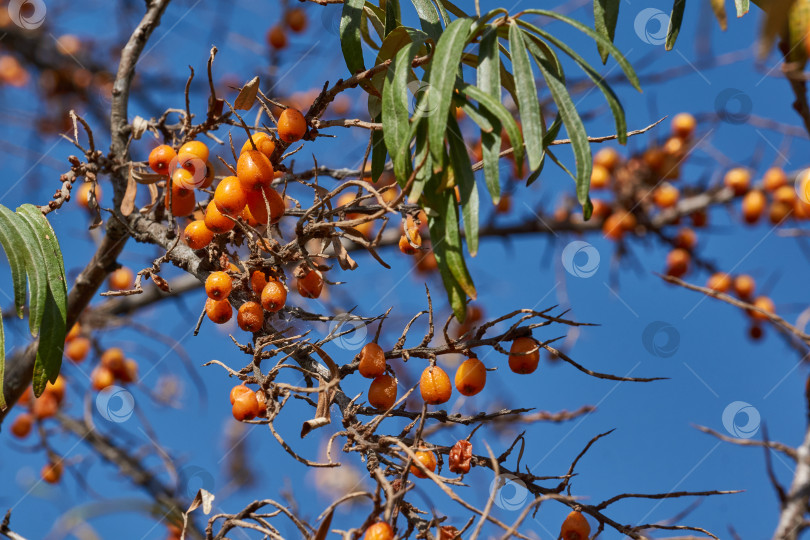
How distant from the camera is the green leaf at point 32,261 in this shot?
3.86ft

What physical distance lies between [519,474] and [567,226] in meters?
2.18

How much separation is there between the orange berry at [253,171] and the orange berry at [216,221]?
0.08m

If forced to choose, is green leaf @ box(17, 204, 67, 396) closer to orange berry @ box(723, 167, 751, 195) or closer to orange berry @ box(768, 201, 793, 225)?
orange berry @ box(723, 167, 751, 195)

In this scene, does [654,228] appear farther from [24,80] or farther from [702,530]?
[24,80]

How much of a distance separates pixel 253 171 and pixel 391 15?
1.59 ft

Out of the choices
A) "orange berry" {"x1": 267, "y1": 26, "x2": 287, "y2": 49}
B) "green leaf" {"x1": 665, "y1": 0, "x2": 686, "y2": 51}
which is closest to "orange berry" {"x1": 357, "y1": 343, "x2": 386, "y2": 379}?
"green leaf" {"x1": 665, "y1": 0, "x2": 686, "y2": 51}

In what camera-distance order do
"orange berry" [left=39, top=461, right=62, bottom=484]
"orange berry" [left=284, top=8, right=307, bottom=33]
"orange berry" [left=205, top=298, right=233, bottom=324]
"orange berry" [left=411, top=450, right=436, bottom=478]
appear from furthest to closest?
1. "orange berry" [left=284, top=8, right=307, bottom=33]
2. "orange berry" [left=39, top=461, right=62, bottom=484]
3. "orange berry" [left=205, top=298, right=233, bottom=324]
4. "orange berry" [left=411, top=450, right=436, bottom=478]

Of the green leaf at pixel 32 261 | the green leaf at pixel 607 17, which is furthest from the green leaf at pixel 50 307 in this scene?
the green leaf at pixel 607 17

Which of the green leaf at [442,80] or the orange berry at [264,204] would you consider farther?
the orange berry at [264,204]

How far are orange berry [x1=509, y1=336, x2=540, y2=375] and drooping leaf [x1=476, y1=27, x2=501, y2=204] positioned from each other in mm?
294

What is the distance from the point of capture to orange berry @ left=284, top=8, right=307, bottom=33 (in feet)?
11.7

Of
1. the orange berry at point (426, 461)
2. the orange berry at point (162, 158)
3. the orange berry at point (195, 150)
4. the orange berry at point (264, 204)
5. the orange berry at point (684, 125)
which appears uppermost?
the orange berry at point (684, 125)

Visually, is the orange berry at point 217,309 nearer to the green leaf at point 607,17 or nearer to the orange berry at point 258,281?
the orange berry at point 258,281

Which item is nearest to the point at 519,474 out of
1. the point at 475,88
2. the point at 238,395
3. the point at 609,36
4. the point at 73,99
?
the point at 238,395
